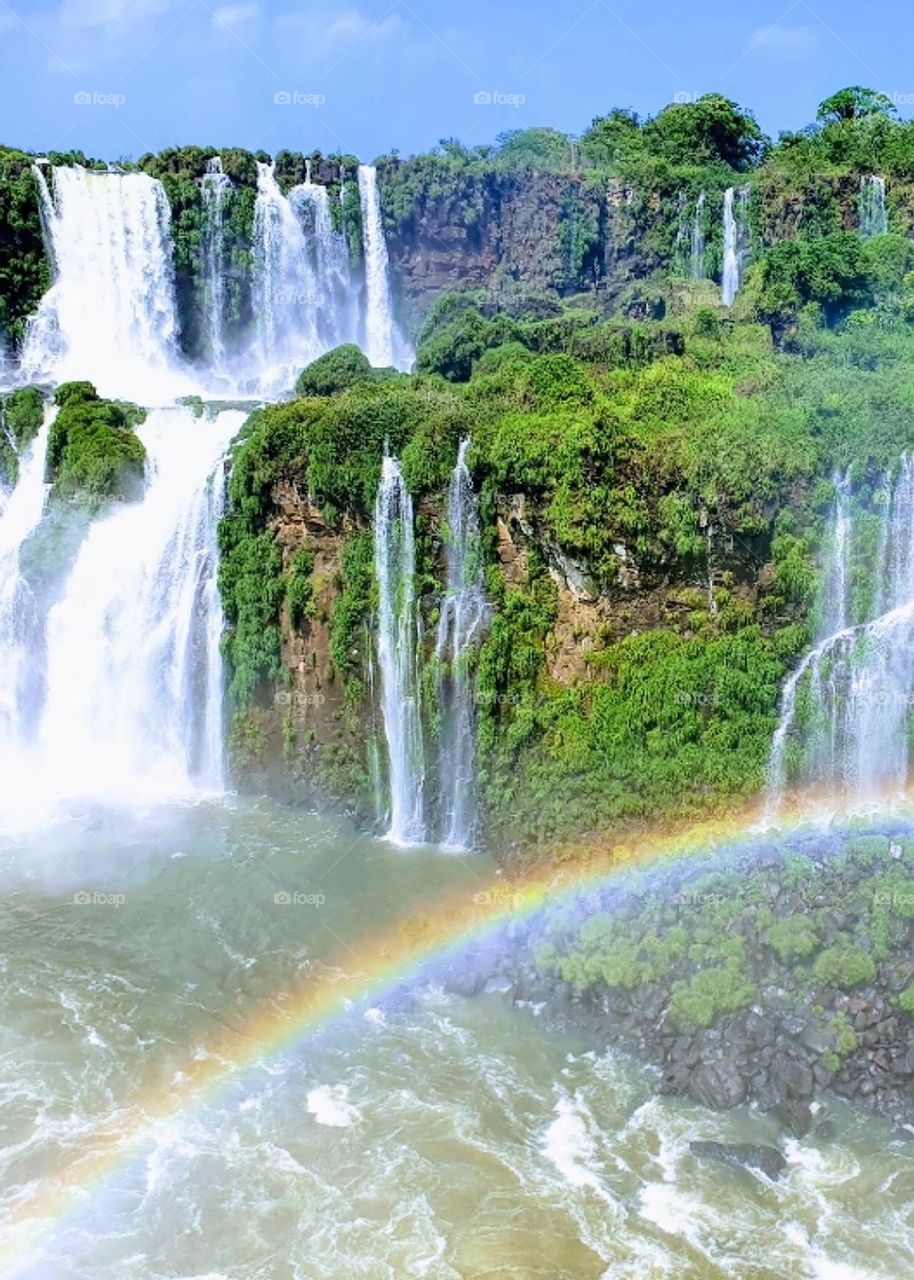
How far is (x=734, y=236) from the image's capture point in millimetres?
40188

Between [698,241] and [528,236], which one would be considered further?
[528,236]

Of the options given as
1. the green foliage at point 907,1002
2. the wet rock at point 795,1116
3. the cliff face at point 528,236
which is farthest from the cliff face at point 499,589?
the cliff face at point 528,236

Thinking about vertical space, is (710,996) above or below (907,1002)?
below

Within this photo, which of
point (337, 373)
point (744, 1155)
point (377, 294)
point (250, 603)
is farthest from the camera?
point (377, 294)

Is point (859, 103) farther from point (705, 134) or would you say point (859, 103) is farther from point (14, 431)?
point (14, 431)

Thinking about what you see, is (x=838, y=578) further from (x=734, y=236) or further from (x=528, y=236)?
(x=528, y=236)

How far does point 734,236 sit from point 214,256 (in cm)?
1806

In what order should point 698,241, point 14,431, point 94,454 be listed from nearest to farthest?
point 94,454
point 14,431
point 698,241

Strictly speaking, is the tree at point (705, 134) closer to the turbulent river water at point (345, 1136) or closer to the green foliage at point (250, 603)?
the green foliage at point (250, 603)

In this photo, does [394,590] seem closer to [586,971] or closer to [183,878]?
[183,878]

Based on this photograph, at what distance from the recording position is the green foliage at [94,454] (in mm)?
26344

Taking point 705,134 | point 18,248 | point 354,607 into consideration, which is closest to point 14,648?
point 354,607

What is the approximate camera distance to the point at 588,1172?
13594 millimetres

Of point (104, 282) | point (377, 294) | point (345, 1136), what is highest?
point (377, 294)
